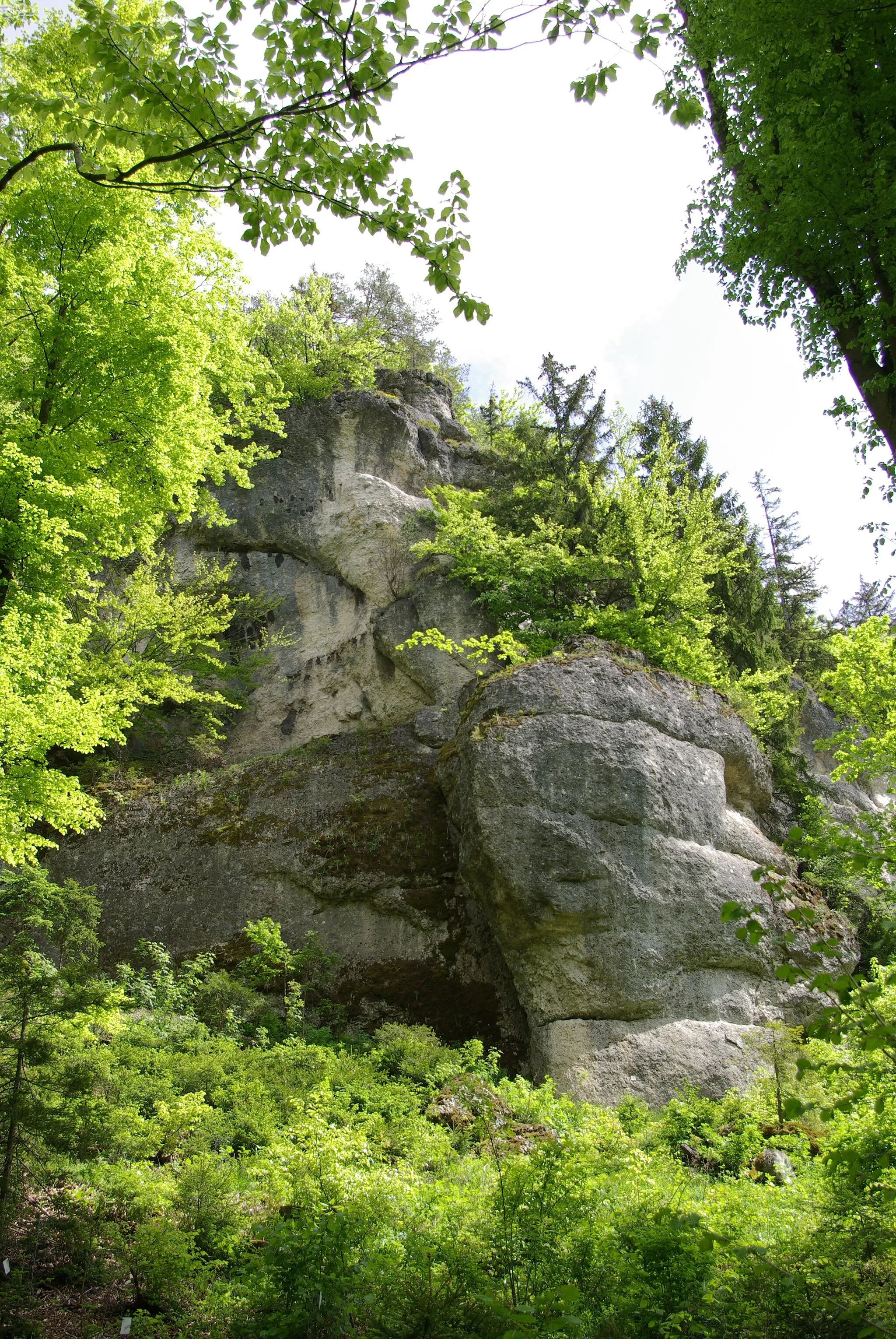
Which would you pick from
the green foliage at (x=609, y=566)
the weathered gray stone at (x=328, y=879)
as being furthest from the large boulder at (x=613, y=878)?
the green foliage at (x=609, y=566)

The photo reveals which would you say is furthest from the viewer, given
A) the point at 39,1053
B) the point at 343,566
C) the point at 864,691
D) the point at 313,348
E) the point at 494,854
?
the point at 313,348

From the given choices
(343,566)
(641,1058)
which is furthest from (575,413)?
(641,1058)

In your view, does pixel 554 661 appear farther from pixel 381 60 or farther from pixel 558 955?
pixel 381 60

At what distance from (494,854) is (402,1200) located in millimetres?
6907

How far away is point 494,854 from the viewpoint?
37.8ft

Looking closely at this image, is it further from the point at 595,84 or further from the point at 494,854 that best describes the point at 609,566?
the point at 595,84

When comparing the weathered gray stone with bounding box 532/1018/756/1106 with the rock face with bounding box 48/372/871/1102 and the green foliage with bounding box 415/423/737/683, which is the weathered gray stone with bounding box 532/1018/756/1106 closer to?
the rock face with bounding box 48/372/871/1102

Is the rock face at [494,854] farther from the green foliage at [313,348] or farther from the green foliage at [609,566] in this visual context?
the green foliage at [313,348]

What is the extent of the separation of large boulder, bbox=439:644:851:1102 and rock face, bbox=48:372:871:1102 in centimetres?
3

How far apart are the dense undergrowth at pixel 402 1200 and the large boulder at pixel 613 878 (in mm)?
2166

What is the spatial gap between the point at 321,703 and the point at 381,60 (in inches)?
651

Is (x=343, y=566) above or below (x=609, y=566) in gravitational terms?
above

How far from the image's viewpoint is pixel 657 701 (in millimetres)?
12914

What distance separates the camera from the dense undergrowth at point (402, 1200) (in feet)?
12.7
